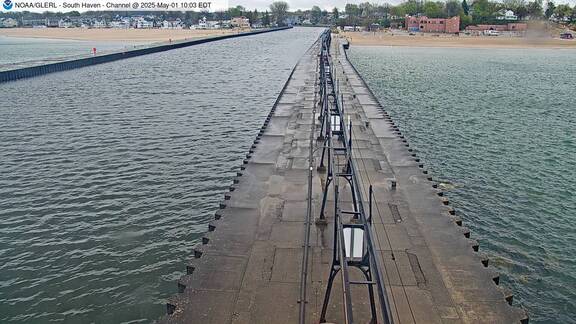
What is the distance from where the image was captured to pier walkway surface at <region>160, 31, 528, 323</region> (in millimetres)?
9211

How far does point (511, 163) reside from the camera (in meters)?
22.5

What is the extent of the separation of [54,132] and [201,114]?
344 inches

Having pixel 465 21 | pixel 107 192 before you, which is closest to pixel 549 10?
pixel 465 21

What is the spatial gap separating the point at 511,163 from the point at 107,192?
16.9m

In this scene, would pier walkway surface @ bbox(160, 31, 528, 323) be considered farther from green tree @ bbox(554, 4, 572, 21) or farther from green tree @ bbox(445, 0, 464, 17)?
green tree @ bbox(445, 0, 464, 17)

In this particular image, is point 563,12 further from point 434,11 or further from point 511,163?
point 511,163

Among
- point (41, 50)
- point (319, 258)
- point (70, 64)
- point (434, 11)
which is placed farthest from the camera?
point (434, 11)

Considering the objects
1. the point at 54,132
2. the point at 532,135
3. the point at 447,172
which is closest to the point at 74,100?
the point at 54,132

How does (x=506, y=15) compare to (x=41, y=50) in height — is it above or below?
above

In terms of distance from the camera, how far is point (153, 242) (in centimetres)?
1428

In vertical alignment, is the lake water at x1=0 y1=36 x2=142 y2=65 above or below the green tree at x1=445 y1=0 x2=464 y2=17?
below

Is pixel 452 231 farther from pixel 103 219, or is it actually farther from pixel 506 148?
pixel 506 148

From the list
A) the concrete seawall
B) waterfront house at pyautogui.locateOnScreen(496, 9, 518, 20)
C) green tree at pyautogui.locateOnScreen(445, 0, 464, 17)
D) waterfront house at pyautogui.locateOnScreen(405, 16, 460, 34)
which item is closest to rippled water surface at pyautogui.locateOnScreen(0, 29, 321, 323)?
the concrete seawall

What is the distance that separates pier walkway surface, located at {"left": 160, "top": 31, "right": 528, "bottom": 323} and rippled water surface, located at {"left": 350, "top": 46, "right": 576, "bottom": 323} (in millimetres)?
2055
